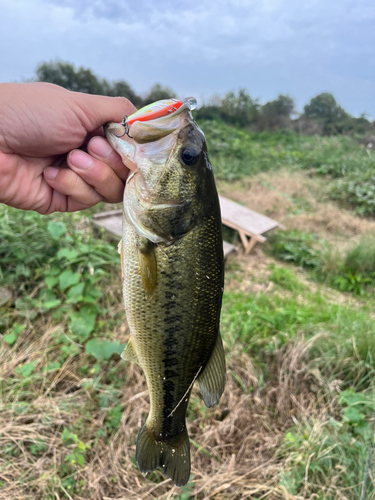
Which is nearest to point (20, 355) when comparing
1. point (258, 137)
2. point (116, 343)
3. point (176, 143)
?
point (116, 343)

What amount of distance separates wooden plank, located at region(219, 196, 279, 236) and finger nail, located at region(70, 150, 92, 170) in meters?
4.79

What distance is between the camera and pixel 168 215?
4.21 ft

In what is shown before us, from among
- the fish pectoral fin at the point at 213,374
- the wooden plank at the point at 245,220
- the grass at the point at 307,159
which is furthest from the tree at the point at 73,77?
the fish pectoral fin at the point at 213,374

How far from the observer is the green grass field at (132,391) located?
2209 mm

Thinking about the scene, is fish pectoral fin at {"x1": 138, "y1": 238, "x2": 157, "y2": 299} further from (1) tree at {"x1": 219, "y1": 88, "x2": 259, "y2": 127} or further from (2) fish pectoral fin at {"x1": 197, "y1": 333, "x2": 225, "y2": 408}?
(1) tree at {"x1": 219, "y1": 88, "x2": 259, "y2": 127}

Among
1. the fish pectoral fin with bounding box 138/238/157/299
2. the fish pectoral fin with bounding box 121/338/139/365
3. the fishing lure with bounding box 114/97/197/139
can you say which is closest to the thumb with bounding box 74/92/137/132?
the fishing lure with bounding box 114/97/197/139

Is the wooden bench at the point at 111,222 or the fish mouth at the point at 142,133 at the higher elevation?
the fish mouth at the point at 142,133

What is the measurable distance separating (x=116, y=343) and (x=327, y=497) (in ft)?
6.56

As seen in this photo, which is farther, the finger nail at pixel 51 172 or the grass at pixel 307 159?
the grass at pixel 307 159

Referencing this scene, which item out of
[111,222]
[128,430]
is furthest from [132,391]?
[111,222]

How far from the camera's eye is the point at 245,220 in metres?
6.50

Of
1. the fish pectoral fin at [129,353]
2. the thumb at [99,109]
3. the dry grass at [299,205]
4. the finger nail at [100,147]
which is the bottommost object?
the dry grass at [299,205]

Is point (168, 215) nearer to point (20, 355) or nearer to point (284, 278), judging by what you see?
point (20, 355)

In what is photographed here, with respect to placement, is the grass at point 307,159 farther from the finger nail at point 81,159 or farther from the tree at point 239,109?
the finger nail at point 81,159
